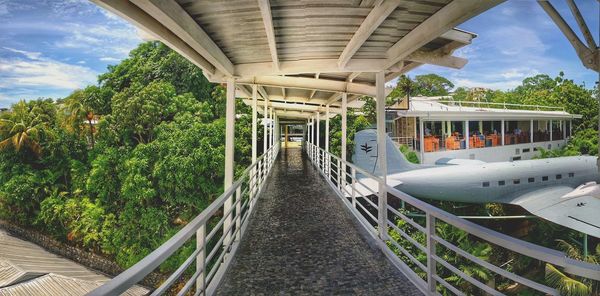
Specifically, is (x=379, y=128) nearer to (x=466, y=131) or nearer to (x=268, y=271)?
(x=268, y=271)

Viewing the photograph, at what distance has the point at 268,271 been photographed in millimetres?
3189

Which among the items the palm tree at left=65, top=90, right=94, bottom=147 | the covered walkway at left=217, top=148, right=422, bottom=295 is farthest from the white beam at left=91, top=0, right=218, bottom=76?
the palm tree at left=65, top=90, right=94, bottom=147

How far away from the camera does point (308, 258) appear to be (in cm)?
354

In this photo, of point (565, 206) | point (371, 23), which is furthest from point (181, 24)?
point (565, 206)

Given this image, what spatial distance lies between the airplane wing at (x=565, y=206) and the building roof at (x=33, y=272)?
1635cm

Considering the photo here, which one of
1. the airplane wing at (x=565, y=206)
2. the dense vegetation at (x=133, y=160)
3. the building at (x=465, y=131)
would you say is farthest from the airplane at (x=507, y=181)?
the building at (x=465, y=131)

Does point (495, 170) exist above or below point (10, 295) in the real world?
above

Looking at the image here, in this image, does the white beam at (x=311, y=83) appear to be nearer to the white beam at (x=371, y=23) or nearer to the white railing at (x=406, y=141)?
the white beam at (x=371, y=23)

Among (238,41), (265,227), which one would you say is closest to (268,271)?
A: (265,227)

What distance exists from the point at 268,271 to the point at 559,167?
16.1m

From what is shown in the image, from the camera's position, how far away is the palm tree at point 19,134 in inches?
797

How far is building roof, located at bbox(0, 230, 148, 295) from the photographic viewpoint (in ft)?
37.0

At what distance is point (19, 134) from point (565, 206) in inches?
1168

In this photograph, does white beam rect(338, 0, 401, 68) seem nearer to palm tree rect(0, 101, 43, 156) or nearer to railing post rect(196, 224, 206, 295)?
railing post rect(196, 224, 206, 295)
